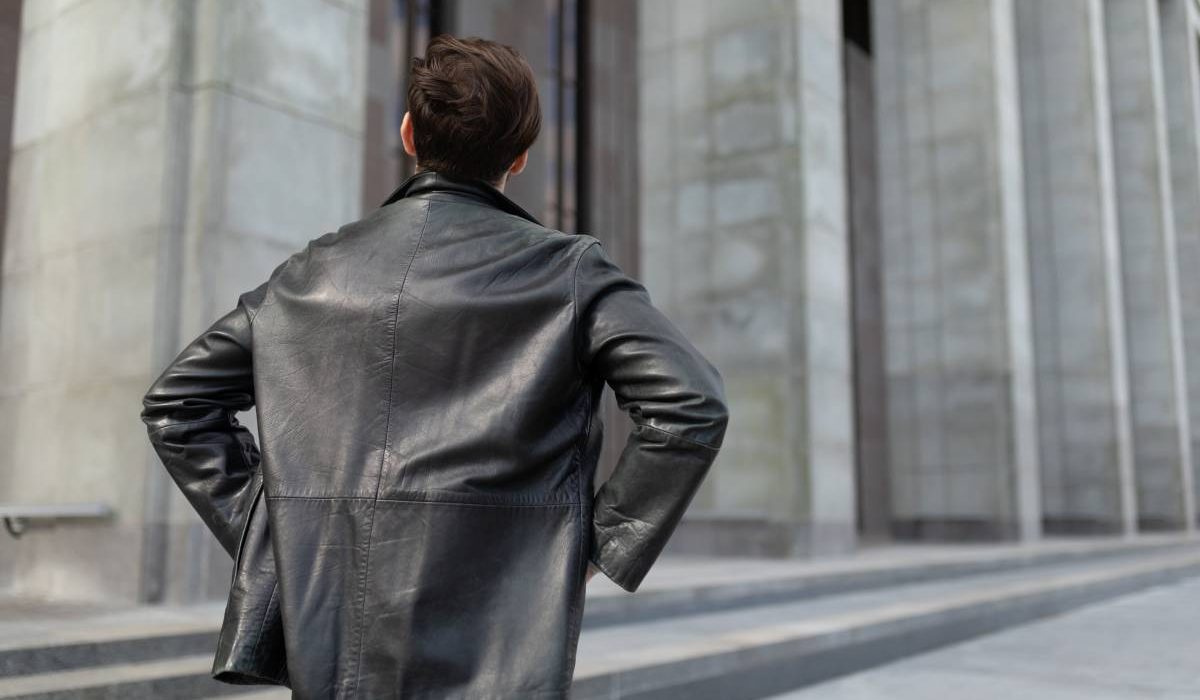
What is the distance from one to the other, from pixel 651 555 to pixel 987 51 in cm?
1707

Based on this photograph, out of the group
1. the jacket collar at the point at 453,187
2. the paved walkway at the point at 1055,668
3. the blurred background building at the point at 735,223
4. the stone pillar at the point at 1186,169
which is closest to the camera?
the jacket collar at the point at 453,187

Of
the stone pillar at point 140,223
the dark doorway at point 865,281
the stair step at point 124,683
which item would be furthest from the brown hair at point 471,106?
the dark doorway at point 865,281

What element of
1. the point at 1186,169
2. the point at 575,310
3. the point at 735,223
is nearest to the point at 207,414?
the point at 575,310

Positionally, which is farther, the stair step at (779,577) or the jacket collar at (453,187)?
the stair step at (779,577)

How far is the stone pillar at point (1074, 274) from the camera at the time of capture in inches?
772

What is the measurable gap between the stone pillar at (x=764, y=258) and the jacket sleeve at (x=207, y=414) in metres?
9.53

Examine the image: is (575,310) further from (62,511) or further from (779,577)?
(779,577)

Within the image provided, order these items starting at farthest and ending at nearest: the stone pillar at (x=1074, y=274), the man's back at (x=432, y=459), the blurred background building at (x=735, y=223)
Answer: the stone pillar at (x=1074, y=274)
the blurred background building at (x=735, y=223)
the man's back at (x=432, y=459)

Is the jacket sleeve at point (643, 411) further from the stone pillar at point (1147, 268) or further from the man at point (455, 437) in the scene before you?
the stone pillar at point (1147, 268)

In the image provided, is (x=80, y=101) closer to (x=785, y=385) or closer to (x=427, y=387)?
(x=427, y=387)

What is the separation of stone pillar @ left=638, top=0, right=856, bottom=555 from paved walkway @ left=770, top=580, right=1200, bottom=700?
3.40 metres

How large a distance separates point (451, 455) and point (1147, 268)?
2599 cm

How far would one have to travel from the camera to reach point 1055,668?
20.6 feet

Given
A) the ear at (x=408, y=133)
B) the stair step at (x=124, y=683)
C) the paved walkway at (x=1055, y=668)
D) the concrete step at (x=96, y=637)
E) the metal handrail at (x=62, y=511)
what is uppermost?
the ear at (x=408, y=133)
